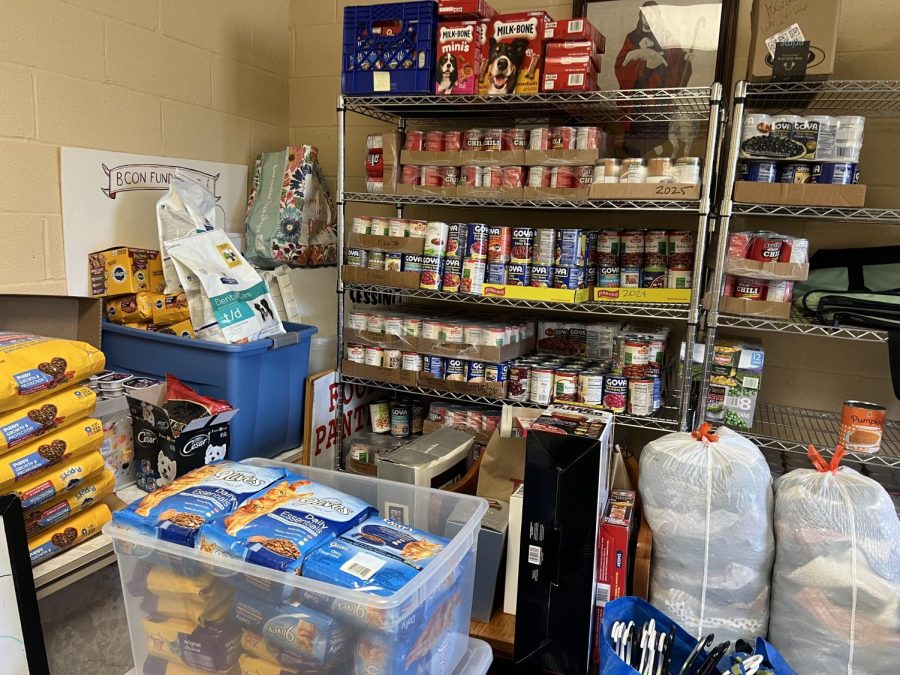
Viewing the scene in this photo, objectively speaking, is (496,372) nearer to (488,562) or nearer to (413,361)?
(413,361)

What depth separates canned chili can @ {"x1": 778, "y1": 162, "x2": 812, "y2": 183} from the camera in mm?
1957

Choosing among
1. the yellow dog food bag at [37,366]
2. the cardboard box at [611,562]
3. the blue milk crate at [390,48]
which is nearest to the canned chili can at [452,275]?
the blue milk crate at [390,48]

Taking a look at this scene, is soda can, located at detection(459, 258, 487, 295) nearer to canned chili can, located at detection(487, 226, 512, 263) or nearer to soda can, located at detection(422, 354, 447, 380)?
canned chili can, located at detection(487, 226, 512, 263)

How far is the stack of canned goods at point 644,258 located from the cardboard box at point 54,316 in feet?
5.53

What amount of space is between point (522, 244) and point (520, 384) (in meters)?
0.48

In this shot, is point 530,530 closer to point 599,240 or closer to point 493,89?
point 599,240

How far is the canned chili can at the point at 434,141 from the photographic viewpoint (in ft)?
7.77

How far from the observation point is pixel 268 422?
226cm

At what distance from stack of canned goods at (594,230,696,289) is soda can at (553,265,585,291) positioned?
10cm

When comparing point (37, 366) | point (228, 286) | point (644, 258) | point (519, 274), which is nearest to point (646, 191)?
point (644, 258)

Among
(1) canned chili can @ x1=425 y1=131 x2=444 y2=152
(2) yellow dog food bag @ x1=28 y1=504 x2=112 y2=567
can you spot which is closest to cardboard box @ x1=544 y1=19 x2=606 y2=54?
(1) canned chili can @ x1=425 y1=131 x2=444 y2=152

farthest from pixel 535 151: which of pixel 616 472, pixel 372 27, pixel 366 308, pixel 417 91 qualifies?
pixel 616 472

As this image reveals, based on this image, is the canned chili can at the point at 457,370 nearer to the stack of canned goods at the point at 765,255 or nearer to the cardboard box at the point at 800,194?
the stack of canned goods at the point at 765,255

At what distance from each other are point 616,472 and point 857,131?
3.89 feet
